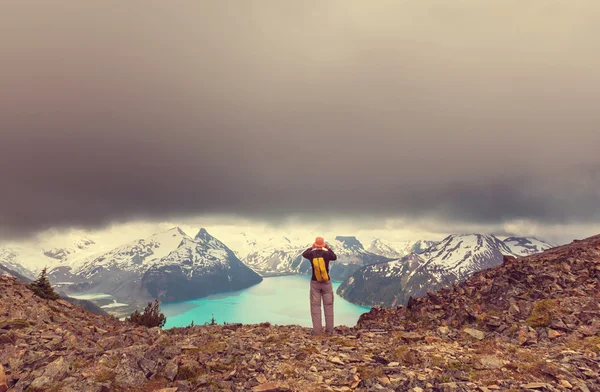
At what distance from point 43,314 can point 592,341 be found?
1149 inches

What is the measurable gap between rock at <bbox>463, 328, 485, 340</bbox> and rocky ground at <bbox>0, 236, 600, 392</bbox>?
0.02m

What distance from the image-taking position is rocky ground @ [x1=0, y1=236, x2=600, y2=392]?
328 inches

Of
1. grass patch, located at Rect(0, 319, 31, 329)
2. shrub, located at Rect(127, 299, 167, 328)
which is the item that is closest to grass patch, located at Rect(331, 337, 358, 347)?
shrub, located at Rect(127, 299, 167, 328)

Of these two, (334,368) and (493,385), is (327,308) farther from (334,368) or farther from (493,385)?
(493,385)

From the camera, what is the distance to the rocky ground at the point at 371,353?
832 centimetres

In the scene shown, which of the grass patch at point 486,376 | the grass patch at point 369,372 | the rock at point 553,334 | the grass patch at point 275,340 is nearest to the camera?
the grass patch at point 486,376

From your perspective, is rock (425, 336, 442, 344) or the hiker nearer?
rock (425, 336, 442, 344)

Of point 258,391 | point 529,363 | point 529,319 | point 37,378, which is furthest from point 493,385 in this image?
Answer: point 37,378

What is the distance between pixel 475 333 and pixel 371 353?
225 inches

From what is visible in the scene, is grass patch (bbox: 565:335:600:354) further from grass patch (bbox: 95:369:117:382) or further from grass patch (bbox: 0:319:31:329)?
grass patch (bbox: 0:319:31:329)

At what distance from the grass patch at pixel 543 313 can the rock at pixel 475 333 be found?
2.40m

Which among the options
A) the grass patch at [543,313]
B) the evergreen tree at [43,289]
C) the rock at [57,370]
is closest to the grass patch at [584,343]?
the grass patch at [543,313]

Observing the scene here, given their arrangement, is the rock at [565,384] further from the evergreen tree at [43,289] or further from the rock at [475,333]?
the evergreen tree at [43,289]

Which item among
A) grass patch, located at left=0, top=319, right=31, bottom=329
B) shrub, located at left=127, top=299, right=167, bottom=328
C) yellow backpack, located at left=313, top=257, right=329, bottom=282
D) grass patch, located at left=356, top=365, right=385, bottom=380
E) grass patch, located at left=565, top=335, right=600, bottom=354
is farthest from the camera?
shrub, located at left=127, top=299, right=167, bottom=328
